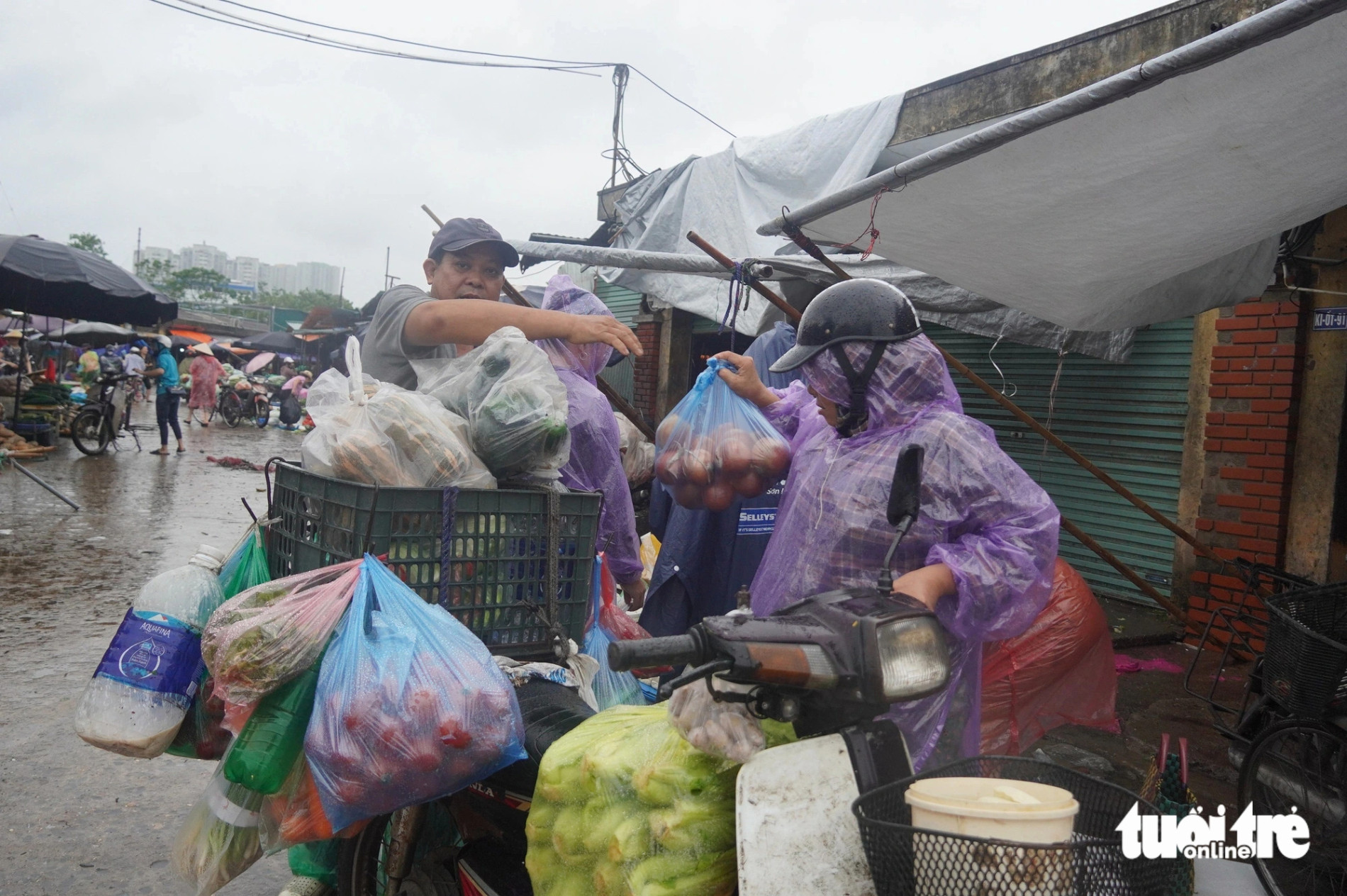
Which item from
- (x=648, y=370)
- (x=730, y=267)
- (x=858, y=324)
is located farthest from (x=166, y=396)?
(x=858, y=324)

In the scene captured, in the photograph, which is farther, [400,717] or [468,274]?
[468,274]

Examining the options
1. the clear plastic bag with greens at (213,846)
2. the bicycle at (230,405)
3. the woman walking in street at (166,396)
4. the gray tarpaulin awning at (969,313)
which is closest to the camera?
the clear plastic bag with greens at (213,846)

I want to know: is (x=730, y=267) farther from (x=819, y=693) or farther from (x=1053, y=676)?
(x=819, y=693)

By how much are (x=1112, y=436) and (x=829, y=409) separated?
550cm

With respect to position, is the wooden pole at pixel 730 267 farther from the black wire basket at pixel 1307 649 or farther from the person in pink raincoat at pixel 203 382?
the person in pink raincoat at pixel 203 382

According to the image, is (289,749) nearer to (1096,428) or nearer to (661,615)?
(661,615)

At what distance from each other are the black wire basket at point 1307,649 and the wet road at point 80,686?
11.3ft

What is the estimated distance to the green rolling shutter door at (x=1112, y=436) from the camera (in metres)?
6.34

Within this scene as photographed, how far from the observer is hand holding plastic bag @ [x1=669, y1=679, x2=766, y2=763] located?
1.40 meters

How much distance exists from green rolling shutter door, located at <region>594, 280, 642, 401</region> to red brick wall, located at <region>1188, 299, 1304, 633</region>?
7638mm

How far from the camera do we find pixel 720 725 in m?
1.41

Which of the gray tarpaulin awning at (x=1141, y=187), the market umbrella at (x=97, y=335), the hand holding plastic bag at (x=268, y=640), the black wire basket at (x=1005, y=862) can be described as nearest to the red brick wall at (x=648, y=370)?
the gray tarpaulin awning at (x=1141, y=187)

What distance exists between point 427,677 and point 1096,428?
628 cm

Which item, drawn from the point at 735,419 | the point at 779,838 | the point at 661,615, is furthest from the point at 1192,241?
the point at 779,838
